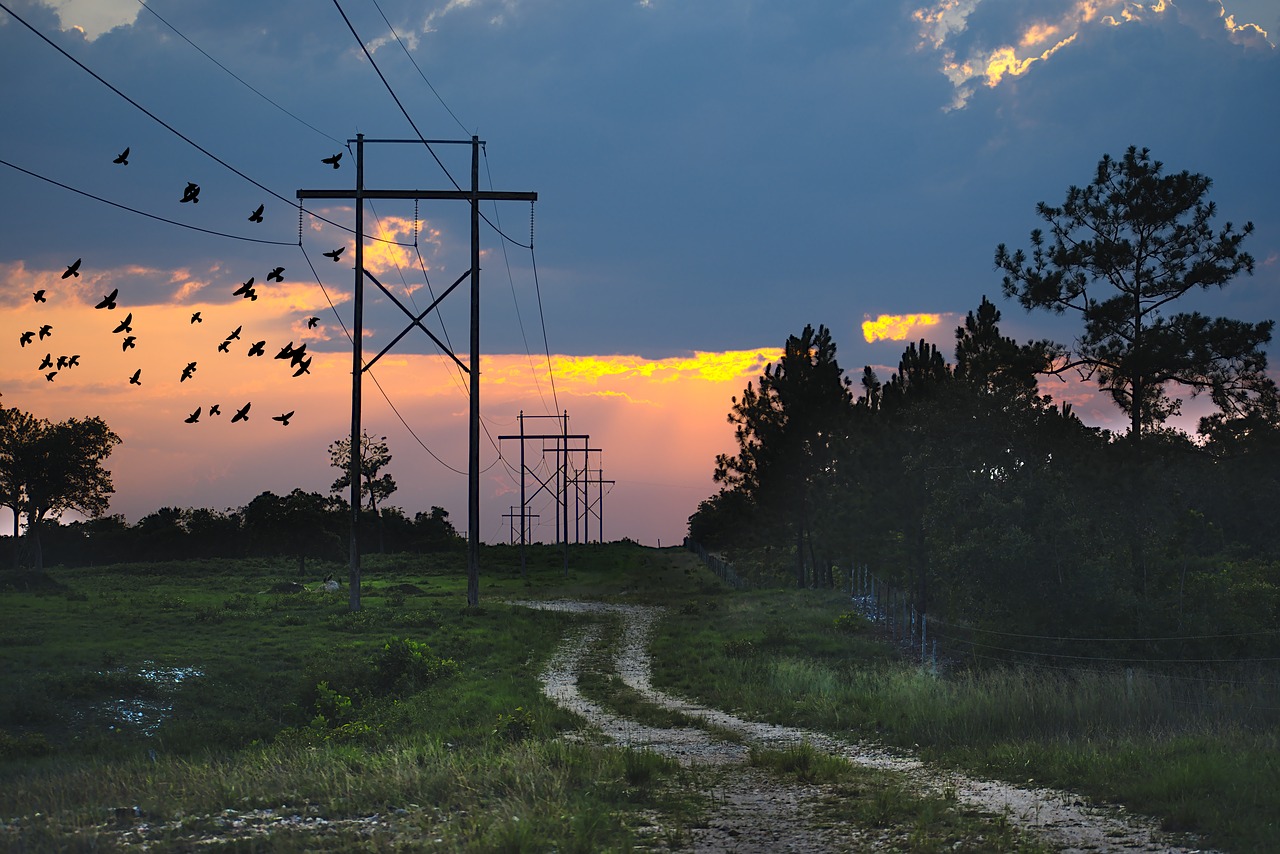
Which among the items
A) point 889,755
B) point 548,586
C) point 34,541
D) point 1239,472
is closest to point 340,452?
point 34,541

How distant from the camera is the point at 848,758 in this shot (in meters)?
15.2

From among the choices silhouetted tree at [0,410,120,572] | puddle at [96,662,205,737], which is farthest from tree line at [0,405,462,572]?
puddle at [96,662,205,737]

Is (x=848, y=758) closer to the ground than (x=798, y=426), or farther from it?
closer to the ground

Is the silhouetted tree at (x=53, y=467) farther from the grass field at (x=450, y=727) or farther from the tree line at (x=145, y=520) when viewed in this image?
the grass field at (x=450, y=727)

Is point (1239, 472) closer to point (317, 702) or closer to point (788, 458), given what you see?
point (788, 458)

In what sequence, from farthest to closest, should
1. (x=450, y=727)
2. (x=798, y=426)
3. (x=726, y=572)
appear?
(x=726, y=572)
(x=798, y=426)
(x=450, y=727)

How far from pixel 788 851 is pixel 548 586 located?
58950 mm

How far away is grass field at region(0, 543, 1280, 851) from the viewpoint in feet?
34.5

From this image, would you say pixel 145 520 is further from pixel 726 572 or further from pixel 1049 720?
pixel 1049 720

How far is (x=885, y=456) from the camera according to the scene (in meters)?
44.8

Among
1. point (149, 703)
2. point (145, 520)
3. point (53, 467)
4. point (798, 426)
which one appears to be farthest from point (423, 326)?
point (145, 520)

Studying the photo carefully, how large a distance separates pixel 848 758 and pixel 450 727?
22.7 ft

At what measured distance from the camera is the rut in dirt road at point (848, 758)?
10328 millimetres

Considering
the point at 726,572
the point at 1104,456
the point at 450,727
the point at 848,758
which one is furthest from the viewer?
the point at 726,572
